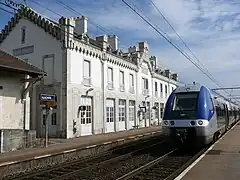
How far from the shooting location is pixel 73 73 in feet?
77.2

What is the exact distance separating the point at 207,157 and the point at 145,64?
26833 millimetres

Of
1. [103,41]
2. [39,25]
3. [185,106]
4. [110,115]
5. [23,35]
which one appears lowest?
[110,115]

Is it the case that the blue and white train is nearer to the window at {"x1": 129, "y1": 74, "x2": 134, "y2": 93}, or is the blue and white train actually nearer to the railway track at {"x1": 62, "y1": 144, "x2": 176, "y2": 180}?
the railway track at {"x1": 62, "y1": 144, "x2": 176, "y2": 180}

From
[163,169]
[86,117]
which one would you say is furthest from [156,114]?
[163,169]

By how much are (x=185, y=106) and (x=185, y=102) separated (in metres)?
0.26

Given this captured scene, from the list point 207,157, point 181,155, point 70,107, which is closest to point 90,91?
point 70,107

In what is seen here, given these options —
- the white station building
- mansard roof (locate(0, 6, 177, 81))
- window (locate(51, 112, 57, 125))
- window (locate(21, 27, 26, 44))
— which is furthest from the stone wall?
window (locate(21, 27, 26, 44))

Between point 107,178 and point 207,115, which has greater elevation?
point 207,115

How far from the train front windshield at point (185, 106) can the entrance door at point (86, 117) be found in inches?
459

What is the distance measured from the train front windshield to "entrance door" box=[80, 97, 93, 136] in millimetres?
11653

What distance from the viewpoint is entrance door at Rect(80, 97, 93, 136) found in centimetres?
2453

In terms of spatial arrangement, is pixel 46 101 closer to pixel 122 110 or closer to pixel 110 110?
pixel 110 110

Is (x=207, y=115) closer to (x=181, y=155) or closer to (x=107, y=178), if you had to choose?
(x=181, y=155)

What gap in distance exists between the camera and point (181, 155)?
44.8ft
